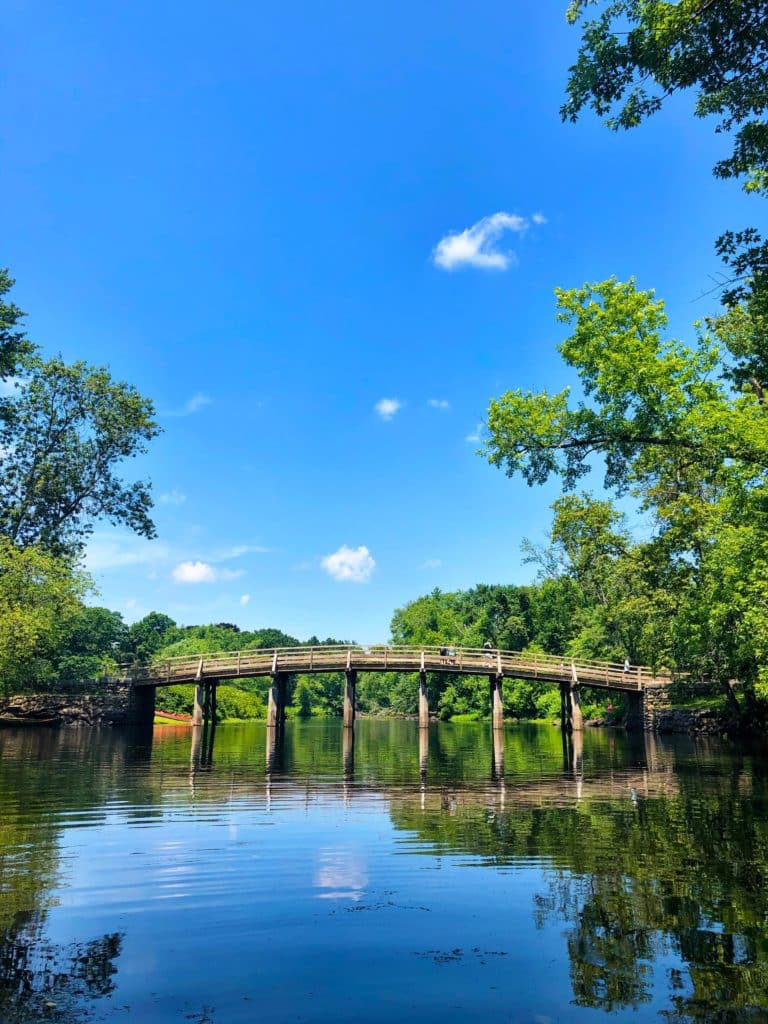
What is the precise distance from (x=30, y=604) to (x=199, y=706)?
11470 mm

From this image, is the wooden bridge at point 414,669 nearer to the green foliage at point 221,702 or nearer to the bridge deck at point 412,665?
the bridge deck at point 412,665

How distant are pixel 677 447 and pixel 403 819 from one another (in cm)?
1412

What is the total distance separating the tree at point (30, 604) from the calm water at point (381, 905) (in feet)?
72.5

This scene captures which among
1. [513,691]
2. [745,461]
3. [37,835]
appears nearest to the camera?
[37,835]

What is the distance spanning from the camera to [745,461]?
18.4 metres

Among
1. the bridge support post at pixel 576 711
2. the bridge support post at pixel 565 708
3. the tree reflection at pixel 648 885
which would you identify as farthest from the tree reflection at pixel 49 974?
the bridge support post at pixel 565 708

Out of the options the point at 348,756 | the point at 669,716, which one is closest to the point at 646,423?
the point at 348,756

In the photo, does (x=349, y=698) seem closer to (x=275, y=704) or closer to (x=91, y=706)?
(x=275, y=704)

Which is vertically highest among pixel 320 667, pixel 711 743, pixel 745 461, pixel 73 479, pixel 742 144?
pixel 73 479

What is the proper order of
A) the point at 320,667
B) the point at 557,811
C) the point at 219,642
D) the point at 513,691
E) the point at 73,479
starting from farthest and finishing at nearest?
the point at 219,642
the point at 513,691
the point at 73,479
the point at 320,667
the point at 557,811

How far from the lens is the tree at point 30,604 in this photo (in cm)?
3494

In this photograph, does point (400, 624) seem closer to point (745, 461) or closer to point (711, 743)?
point (711, 743)

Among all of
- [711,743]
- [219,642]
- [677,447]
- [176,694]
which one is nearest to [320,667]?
[711,743]

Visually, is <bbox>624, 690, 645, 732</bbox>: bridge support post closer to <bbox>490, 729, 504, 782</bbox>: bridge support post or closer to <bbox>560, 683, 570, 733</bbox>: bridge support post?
<bbox>560, 683, 570, 733</bbox>: bridge support post
